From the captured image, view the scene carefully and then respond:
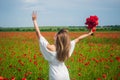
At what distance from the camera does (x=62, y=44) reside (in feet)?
13.1

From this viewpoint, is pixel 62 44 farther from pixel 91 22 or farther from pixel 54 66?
pixel 91 22

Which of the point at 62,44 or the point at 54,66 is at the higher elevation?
the point at 62,44

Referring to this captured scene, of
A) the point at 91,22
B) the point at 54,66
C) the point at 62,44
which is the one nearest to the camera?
the point at 62,44

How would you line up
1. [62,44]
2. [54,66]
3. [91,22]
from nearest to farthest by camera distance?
[62,44]
[54,66]
[91,22]

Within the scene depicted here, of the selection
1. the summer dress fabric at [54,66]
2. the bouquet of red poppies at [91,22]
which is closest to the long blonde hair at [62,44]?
the summer dress fabric at [54,66]

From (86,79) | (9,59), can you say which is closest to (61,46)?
(86,79)

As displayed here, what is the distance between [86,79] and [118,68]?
1.29 meters

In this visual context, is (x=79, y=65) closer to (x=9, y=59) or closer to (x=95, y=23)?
(x=9, y=59)

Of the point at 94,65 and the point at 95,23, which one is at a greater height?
the point at 95,23

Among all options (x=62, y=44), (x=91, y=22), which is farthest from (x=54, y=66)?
(x=91, y=22)

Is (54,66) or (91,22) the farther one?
(91,22)

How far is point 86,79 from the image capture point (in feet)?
20.9

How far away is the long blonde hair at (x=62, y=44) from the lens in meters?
3.97

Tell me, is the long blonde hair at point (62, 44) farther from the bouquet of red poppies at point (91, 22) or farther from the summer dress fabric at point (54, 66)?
the bouquet of red poppies at point (91, 22)
